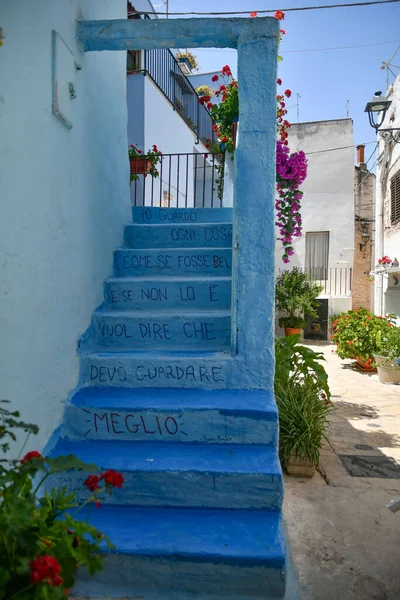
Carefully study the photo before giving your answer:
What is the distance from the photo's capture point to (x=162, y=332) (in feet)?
11.6

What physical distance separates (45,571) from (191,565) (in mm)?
1204

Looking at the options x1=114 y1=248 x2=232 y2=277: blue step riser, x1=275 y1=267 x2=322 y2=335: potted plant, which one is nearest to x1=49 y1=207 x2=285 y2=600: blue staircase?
x1=114 y1=248 x2=232 y2=277: blue step riser

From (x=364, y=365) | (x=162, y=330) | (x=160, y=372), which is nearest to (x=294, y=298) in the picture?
(x=364, y=365)

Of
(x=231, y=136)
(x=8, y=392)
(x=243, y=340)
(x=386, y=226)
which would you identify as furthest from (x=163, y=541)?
(x=386, y=226)

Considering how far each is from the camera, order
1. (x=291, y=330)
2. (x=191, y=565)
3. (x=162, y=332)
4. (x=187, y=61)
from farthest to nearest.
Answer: (x=187, y=61) → (x=291, y=330) → (x=162, y=332) → (x=191, y=565)

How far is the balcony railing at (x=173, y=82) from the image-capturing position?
8602 millimetres

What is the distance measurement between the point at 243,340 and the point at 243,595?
151 cm

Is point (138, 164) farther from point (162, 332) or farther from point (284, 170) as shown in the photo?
point (162, 332)

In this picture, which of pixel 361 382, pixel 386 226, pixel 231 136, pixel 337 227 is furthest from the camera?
pixel 337 227

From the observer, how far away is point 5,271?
2266 mm

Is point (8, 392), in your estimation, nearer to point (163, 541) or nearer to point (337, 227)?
point (163, 541)

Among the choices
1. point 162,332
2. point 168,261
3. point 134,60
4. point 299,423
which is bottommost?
point 299,423

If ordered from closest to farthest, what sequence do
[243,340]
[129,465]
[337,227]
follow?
[129,465]
[243,340]
[337,227]

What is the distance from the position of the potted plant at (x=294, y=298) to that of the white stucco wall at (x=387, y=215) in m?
Result: 1.85
